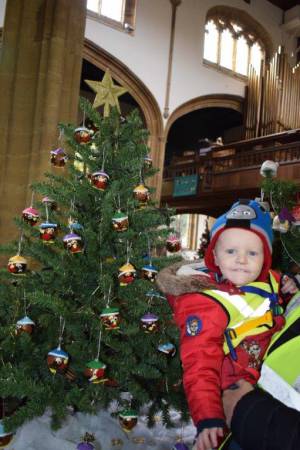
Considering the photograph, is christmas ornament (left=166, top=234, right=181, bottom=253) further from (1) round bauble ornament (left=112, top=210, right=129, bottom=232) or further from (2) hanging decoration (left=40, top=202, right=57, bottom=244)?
(2) hanging decoration (left=40, top=202, right=57, bottom=244)

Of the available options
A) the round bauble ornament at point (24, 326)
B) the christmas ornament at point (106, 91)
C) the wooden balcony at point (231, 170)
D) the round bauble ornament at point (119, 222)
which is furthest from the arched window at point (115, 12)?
the round bauble ornament at point (24, 326)

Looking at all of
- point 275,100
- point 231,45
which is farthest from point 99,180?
point 231,45

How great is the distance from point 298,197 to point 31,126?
254 cm

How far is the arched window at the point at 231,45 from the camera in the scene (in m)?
12.5

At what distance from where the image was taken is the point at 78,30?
426 cm

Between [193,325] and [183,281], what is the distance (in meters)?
0.16

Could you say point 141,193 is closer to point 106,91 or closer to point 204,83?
point 106,91

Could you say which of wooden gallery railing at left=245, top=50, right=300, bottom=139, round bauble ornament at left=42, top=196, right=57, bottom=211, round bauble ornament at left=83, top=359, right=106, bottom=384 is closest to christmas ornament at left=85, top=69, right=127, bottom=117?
round bauble ornament at left=42, top=196, right=57, bottom=211

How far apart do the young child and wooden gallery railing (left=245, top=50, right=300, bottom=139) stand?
1077cm

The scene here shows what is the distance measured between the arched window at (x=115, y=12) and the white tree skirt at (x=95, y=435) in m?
10.0

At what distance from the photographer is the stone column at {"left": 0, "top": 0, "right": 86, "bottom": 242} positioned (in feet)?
12.6

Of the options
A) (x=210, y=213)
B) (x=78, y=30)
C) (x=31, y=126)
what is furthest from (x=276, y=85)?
(x=31, y=126)

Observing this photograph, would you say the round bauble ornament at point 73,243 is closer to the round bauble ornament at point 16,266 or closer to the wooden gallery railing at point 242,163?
the round bauble ornament at point 16,266

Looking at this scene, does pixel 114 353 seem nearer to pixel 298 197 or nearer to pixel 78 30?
pixel 298 197
